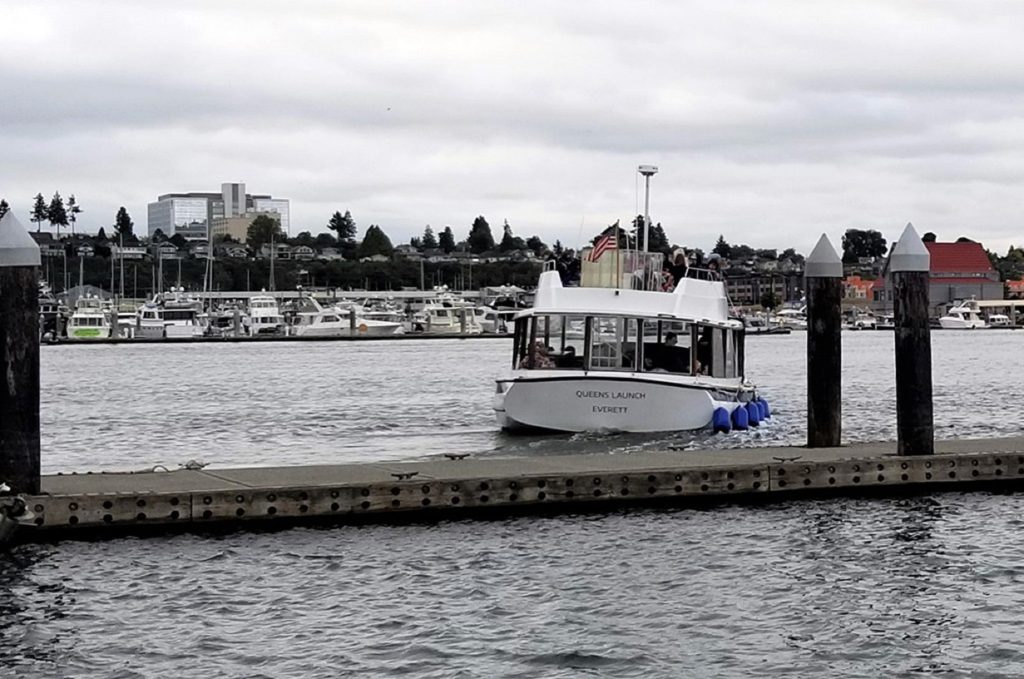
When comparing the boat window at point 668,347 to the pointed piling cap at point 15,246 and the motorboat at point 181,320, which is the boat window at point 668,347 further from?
the motorboat at point 181,320

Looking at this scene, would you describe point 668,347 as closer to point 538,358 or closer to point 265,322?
point 538,358

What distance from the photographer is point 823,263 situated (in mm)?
29391

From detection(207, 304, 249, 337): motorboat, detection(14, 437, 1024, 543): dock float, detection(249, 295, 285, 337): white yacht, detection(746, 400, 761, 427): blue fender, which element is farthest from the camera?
detection(249, 295, 285, 337): white yacht

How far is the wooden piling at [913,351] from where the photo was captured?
2675 cm

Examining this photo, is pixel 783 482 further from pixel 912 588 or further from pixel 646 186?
pixel 646 186

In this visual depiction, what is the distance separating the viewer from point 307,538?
22.9 metres

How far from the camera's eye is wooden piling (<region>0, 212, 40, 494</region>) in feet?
73.7

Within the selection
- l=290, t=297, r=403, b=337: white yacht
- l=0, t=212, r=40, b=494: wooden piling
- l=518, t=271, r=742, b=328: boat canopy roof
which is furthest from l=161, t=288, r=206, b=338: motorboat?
l=0, t=212, r=40, b=494: wooden piling

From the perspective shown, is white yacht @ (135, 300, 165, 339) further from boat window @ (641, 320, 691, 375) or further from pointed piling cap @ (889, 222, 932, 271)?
pointed piling cap @ (889, 222, 932, 271)

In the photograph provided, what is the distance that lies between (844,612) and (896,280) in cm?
957

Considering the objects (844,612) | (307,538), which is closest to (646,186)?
(307,538)

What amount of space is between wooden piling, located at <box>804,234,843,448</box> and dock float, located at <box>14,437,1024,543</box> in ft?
2.22

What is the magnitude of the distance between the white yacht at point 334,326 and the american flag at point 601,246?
4938 inches

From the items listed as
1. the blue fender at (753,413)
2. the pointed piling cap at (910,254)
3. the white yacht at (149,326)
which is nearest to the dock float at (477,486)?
the pointed piling cap at (910,254)
